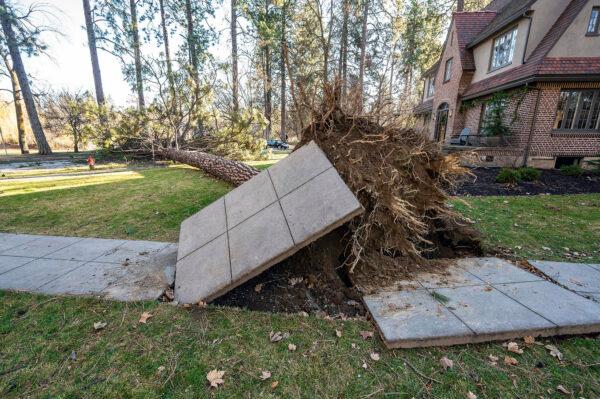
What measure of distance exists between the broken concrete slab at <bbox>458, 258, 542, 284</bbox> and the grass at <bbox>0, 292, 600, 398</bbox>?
0.73 metres


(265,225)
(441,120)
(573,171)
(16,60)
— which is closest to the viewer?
(265,225)

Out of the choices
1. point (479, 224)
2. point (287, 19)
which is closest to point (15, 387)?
point (479, 224)

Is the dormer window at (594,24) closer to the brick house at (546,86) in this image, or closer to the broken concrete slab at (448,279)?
the brick house at (546,86)

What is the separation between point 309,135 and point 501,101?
12671mm

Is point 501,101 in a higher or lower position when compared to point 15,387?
higher

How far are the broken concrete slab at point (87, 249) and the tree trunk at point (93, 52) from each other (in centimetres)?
1501

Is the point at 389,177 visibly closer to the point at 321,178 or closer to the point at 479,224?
the point at 321,178

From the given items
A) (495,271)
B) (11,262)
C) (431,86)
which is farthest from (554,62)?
(11,262)

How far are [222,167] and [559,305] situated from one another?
686cm

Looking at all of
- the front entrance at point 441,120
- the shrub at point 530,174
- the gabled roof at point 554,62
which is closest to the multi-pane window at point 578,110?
the gabled roof at point 554,62

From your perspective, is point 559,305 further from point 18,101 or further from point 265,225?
point 18,101

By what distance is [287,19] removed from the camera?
21938mm

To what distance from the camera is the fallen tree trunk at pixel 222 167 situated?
629 centimetres

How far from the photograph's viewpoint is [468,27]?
51.5 ft
